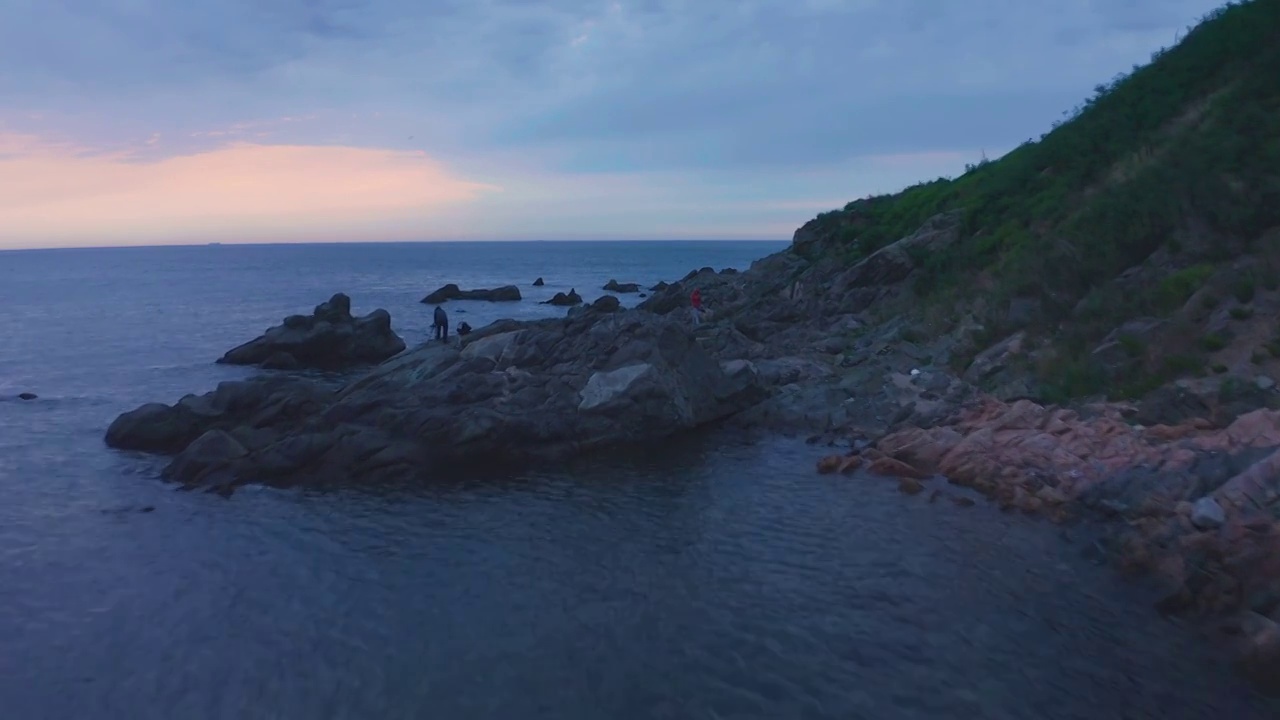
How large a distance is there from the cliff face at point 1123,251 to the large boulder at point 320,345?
2121cm

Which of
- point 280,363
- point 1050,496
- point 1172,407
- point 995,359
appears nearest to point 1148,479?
point 1050,496

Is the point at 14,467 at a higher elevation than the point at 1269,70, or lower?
lower

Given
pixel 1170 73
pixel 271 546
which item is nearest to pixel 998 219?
pixel 1170 73

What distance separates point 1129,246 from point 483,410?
20.2m

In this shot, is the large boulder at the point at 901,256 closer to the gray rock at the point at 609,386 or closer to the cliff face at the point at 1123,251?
the cliff face at the point at 1123,251

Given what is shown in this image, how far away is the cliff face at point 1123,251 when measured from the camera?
73.7 ft

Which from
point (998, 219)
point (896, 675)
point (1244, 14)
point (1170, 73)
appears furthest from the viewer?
point (998, 219)

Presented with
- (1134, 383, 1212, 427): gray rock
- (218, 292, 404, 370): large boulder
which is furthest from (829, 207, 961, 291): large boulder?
(218, 292, 404, 370): large boulder

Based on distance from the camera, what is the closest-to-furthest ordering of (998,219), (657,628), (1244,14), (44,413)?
1. (657,628)
2. (44,413)
3. (1244,14)
4. (998,219)

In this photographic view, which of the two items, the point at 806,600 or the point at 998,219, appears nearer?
the point at 806,600

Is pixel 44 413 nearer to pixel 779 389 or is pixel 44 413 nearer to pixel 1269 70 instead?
pixel 779 389

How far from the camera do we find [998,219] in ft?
132

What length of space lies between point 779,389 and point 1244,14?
916 inches

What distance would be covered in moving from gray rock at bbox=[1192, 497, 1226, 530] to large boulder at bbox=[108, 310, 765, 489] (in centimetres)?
1412
